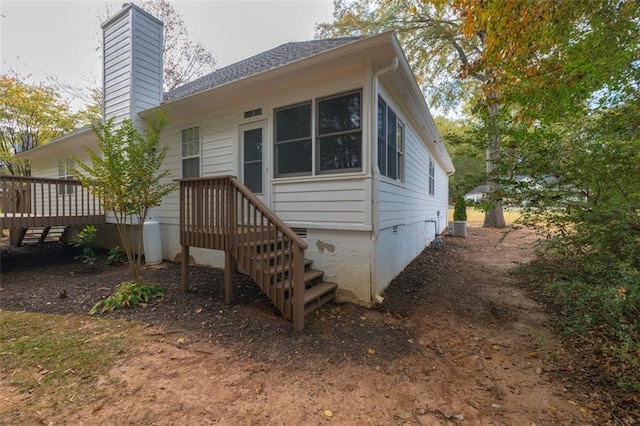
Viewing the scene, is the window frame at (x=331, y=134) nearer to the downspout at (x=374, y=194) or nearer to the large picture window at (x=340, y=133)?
the large picture window at (x=340, y=133)

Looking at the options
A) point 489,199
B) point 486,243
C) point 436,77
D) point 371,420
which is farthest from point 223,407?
point 436,77

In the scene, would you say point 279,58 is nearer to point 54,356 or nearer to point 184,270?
point 184,270

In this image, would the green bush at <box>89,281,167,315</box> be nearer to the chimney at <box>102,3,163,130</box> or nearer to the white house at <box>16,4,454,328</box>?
the white house at <box>16,4,454,328</box>

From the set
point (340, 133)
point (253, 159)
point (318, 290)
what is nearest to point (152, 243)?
point (253, 159)

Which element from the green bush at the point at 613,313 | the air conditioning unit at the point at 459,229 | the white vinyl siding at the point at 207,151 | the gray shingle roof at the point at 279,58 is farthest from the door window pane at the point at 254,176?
the air conditioning unit at the point at 459,229

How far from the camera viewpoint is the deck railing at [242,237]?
3.42 meters

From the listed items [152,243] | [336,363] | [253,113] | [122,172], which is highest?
[253,113]

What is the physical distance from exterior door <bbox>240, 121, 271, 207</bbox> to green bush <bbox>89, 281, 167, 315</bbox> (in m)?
2.30

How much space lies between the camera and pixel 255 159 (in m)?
5.42

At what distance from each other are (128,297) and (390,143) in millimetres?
4867

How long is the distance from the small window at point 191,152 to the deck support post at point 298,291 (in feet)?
12.8

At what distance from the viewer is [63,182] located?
641 centimetres

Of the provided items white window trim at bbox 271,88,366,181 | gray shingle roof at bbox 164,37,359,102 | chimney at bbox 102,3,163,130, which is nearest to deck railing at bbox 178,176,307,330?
white window trim at bbox 271,88,366,181

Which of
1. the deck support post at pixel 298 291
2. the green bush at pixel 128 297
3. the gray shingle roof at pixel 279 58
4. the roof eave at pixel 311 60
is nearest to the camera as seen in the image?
the deck support post at pixel 298 291
